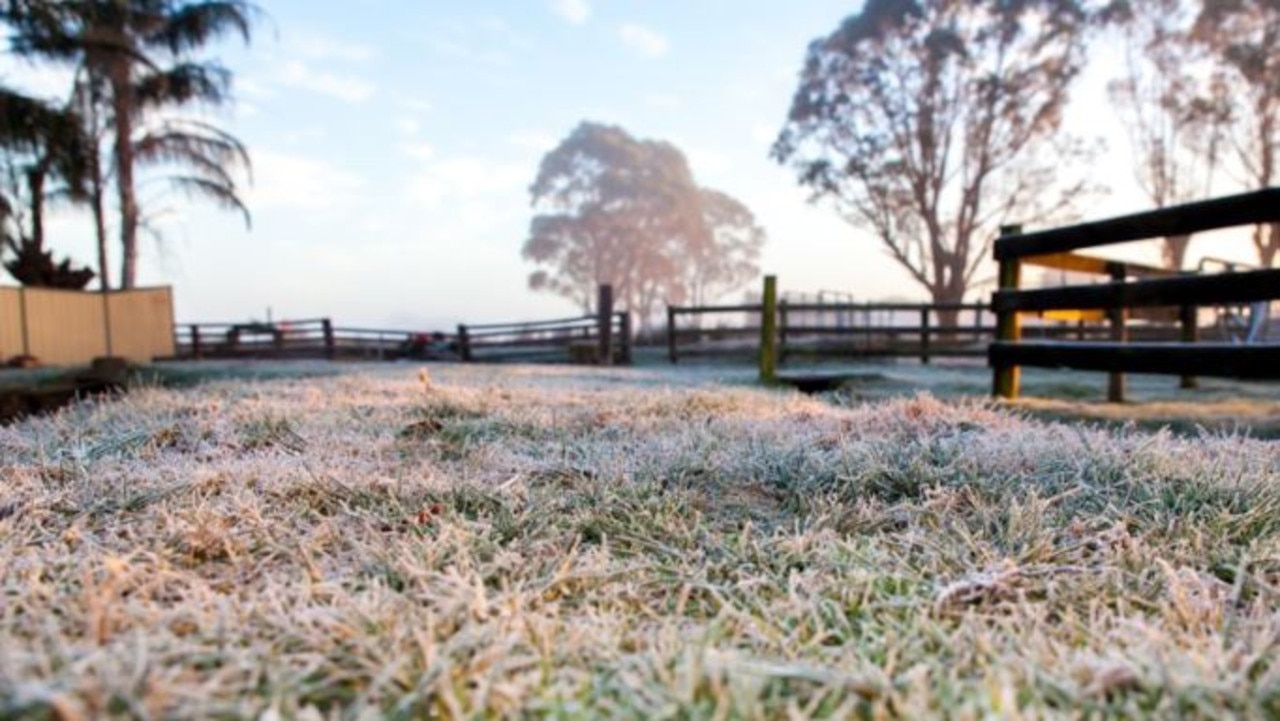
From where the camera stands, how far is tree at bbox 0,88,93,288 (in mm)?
12289

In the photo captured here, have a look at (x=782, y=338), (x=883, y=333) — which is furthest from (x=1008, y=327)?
(x=883, y=333)

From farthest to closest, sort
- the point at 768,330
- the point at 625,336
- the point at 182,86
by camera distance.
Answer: the point at 182,86
the point at 625,336
the point at 768,330

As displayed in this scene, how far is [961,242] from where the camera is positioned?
18.0 metres

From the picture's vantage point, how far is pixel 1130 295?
3199 millimetres

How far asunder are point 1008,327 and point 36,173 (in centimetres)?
1794

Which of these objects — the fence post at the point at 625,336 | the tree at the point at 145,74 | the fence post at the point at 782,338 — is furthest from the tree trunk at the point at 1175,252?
the tree at the point at 145,74

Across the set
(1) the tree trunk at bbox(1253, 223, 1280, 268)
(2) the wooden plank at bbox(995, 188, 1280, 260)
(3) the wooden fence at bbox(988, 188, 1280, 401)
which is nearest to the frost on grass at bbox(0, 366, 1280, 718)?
(3) the wooden fence at bbox(988, 188, 1280, 401)

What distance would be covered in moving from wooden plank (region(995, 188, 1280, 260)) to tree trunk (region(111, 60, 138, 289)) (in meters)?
17.5

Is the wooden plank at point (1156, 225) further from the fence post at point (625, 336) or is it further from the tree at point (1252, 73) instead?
the tree at point (1252, 73)

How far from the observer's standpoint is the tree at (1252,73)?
15.4 m

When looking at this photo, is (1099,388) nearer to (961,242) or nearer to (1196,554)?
(1196,554)

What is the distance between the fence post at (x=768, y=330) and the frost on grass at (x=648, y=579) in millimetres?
4547

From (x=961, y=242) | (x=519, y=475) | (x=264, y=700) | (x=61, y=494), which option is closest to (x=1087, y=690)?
(x=264, y=700)

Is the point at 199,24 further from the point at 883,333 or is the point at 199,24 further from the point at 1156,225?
the point at 1156,225
